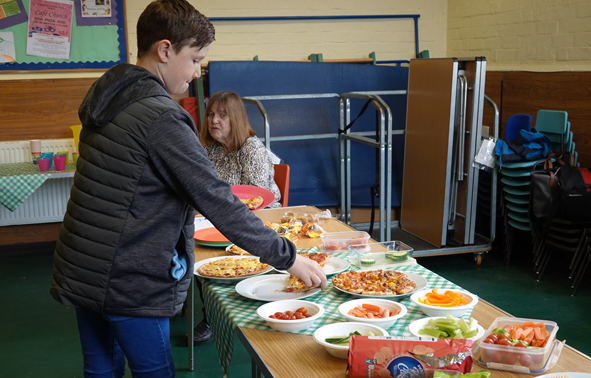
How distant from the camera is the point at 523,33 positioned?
4.69 m

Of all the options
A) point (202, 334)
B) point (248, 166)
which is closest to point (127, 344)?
point (202, 334)

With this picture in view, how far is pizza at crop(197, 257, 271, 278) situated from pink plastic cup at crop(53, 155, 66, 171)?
2935mm

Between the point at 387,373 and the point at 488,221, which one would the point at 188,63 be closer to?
the point at 387,373

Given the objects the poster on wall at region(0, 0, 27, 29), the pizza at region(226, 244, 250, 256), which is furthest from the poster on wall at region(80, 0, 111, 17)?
the pizza at region(226, 244, 250, 256)

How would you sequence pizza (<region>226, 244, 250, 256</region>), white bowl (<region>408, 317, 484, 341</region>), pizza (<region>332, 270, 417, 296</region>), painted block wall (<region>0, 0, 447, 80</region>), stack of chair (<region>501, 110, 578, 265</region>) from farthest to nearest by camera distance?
1. painted block wall (<region>0, 0, 447, 80</region>)
2. stack of chair (<region>501, 110, 578, 265</region>)
3. pizza (<region>226, 244, 250, 256</region>)
4. pizza (<region>332, 270, 417, 296</region>)
5. white bowl (<region>408, 317, 484, 341</region>)

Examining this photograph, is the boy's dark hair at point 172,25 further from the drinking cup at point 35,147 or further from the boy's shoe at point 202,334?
the drinking cup at point 35,147

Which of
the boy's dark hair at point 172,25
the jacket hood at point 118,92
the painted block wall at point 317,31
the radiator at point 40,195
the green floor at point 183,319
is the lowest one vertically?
the green floor at point 183,319

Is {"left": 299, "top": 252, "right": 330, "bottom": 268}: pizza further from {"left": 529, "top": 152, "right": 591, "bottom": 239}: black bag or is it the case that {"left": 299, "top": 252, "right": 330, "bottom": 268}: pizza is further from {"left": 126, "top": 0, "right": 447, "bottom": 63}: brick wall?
{"left": 126, "top": 0, "right": 447, "bottom": 63}: brick wall

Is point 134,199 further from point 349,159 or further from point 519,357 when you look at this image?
point 349,159

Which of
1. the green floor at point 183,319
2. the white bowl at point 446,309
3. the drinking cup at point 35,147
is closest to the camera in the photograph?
the white bowl at point 446,309

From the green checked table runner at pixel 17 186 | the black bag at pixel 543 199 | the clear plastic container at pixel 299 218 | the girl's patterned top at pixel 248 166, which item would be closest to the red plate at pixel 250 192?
the clear plastic container at pixel 299 218

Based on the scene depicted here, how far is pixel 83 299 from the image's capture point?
49.9 inches

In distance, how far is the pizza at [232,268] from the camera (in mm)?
1698

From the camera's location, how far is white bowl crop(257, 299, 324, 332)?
131 cm
